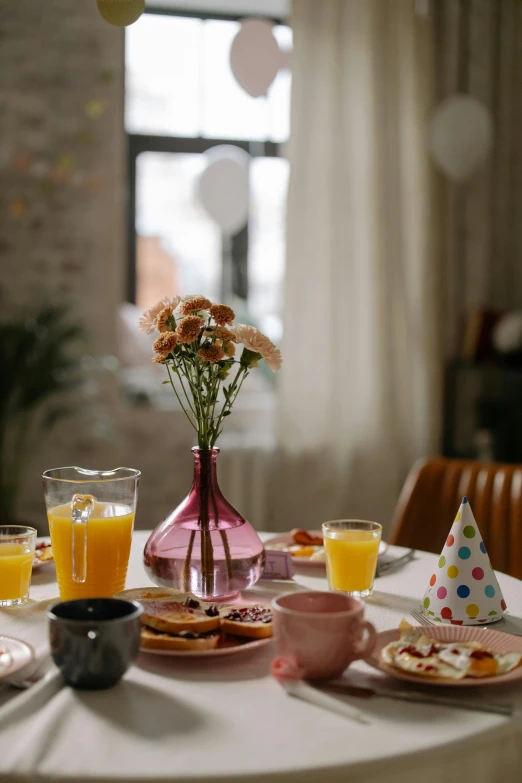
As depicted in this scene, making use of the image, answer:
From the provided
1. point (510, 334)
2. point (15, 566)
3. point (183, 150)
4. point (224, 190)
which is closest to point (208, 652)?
point (15, 566)

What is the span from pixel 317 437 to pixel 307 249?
2.55 feet

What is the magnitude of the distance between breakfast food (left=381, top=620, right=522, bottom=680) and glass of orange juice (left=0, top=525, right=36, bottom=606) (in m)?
0.54

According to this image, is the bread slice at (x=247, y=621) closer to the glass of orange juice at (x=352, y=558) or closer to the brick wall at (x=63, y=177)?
the glass of orange juice at (x=352, y=558)

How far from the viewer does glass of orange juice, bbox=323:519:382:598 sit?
4.25 ft

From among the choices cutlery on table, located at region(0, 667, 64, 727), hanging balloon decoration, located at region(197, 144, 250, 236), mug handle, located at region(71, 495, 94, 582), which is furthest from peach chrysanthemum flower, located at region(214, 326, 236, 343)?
hanging balloon decoration, located at region(197, 144, 250, 236)

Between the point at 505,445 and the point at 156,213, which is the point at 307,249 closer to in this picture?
the point at 156,213

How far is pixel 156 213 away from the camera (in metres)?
4.05

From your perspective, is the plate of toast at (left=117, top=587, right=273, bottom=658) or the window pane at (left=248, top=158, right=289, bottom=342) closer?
the plate of toast at (left=117, top=587, right=273, bottom=658)

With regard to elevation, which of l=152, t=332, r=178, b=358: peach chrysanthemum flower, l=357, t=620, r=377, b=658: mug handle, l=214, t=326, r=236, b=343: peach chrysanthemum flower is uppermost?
l=214, t=326, r=236, b=343: peach chrysanthemum flower

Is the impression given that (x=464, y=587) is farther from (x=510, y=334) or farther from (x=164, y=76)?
(x=164, y=76)

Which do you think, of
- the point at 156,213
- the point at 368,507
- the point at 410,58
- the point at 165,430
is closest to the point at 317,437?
the point at 368,507

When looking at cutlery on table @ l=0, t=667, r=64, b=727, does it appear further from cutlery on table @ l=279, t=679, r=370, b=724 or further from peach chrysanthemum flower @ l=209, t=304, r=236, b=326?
peach chrysanthemum flower @ l=209, t=304, r=236, b=326

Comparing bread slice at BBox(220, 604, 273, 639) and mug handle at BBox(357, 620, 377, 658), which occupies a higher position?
mug handle at BBox(357, 620, 377, 658)

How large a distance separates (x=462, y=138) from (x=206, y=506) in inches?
104
